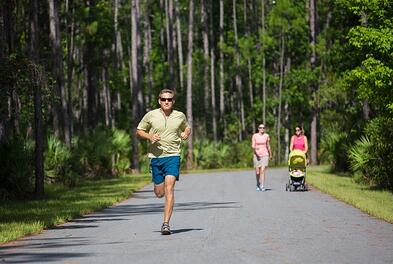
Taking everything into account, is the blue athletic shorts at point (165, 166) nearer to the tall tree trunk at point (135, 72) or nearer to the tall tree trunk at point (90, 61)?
the tall tree trunk at point (135, 72)

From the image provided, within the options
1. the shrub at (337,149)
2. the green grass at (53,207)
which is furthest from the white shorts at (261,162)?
the shrub at (337,149)

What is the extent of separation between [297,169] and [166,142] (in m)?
12.4

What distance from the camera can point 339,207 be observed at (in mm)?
18172

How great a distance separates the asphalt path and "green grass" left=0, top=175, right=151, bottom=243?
353mm

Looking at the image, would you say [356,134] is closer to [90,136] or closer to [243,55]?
[90,136]

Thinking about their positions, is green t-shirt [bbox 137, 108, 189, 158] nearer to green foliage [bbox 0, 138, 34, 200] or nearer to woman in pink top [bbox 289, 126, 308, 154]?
green foliage [bbox 0, 138, 34, 200]

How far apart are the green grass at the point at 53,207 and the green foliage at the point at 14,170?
75cm

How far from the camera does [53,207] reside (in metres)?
19.8

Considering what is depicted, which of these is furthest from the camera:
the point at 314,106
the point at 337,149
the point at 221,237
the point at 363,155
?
the point at 314,106

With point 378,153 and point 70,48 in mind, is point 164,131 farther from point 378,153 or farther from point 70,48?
point 70,48

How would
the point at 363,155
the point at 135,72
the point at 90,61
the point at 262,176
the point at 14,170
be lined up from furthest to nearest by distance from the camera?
the point at 90,61, the point at 135,72, the point at 363,155, the point at 262,176, the point at 14,170

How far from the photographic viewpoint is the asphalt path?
10180mm

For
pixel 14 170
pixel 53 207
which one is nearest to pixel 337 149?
pixel 14 170

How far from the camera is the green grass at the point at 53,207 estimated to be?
14.5 metres
